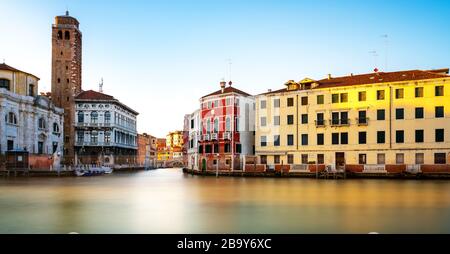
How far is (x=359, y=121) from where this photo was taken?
42.8m

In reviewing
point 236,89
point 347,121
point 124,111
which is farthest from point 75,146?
point 347,121

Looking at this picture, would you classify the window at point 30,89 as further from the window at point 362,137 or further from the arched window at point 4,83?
the window at point 362,137

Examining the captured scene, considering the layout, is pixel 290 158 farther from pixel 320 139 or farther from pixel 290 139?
pixel 320 139

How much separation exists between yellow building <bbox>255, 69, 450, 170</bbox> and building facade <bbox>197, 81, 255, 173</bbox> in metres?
3.04

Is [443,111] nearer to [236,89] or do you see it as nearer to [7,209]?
[236,89]

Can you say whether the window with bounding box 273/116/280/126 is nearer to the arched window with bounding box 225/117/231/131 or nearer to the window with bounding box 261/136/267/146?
the window with bounding box 261/136/267/146

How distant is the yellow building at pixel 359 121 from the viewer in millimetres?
39594

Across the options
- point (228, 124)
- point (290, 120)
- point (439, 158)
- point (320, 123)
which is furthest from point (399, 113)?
point (228, 124)

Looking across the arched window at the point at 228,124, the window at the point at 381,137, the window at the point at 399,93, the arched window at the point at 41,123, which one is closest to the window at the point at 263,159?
the arched window at the point at 228,124

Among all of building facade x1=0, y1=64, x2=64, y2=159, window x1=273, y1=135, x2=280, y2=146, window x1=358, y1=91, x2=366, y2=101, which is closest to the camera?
window x1=358, y1=91, x2=366, y2=101

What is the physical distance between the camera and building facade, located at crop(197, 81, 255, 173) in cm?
5122

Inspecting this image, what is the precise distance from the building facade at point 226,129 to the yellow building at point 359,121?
3.04m

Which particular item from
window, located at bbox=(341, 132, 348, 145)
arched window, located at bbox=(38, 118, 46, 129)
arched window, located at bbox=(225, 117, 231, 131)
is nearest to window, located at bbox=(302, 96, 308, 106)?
window, located at bbox=(341, 132, 348, 145)

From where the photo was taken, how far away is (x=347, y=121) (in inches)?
1709
